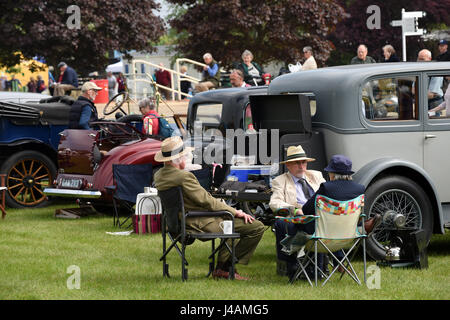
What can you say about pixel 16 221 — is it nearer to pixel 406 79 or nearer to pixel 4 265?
pixel 4 265

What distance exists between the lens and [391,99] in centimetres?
980

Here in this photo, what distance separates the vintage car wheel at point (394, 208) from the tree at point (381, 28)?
33.6 meters

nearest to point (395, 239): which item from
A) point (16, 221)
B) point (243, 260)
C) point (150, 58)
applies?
point (243, 260)

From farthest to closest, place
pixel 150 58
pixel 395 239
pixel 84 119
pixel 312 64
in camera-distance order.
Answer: pixel 150 58 → pixel 312 64 → pixel 84 119 → pixel 395 239

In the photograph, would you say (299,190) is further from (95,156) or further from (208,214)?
(95,156)

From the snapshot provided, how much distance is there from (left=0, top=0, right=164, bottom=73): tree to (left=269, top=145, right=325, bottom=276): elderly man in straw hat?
22.4m

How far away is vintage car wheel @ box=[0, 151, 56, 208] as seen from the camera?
14.8 metres

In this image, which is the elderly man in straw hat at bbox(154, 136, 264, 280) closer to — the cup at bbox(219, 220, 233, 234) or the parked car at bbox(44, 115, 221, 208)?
the cup at bbox(219, 220, 233, 234)

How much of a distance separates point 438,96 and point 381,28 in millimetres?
34332

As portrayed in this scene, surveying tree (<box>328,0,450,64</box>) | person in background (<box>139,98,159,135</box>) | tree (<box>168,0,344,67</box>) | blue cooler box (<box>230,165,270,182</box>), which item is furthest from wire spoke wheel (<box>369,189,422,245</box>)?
tree (<box>328,0,450,64</box>)

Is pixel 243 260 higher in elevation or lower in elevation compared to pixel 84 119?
lower

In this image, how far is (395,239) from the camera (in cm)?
931

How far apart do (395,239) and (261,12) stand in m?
26.2

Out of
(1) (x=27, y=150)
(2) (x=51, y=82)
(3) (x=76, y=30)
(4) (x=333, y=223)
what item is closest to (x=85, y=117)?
(1) (x=27, y=150)
